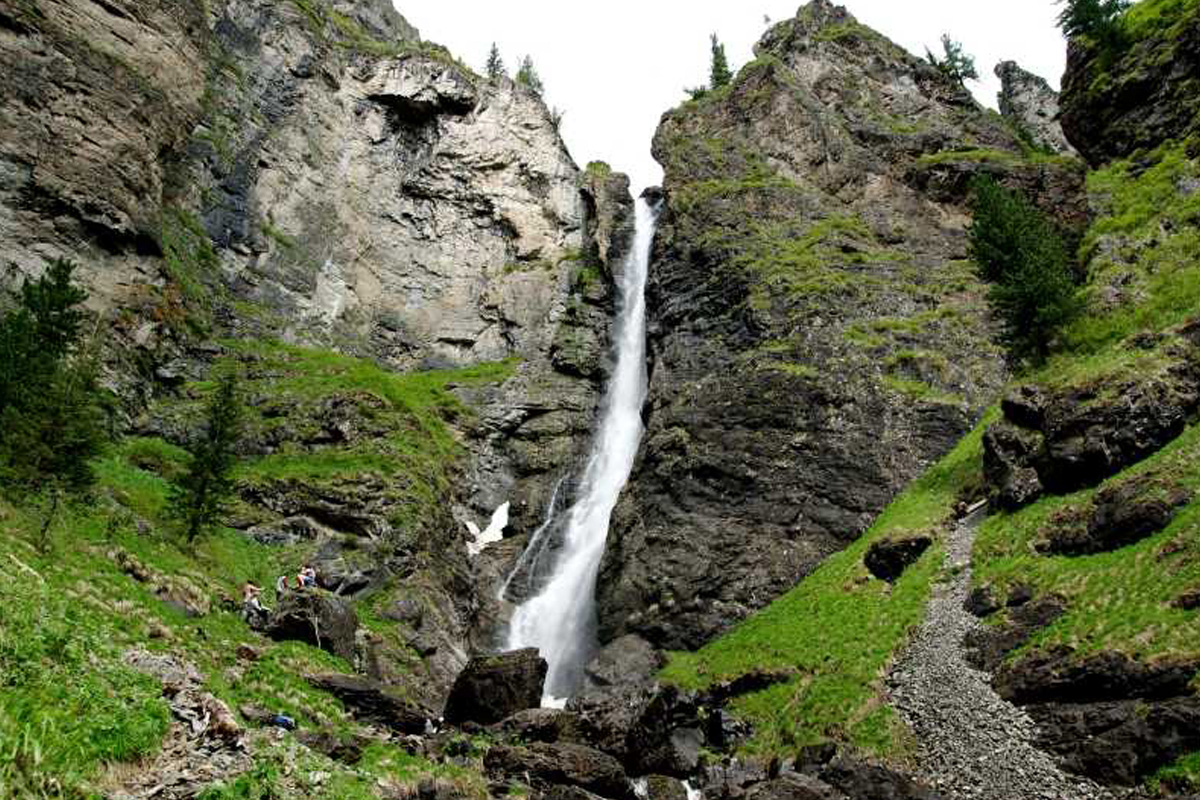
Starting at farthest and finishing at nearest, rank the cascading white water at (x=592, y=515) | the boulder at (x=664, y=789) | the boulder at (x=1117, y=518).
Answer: the cascading white water at (x=592, y=515)
the boulder at (x=1117, y=518)
the boulder at (x=664, y=789)

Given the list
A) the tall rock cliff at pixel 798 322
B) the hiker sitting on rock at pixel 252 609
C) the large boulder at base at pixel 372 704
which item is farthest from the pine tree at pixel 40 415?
the tall rock cliff at pixel 798 322

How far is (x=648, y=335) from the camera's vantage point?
53812mm

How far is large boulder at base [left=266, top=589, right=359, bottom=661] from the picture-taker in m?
23.6

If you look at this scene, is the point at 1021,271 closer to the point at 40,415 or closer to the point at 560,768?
the point at 560,768

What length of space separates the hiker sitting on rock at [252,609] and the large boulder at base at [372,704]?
4.25 metres

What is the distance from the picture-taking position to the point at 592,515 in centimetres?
4588

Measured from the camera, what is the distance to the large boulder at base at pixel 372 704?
65.3ft

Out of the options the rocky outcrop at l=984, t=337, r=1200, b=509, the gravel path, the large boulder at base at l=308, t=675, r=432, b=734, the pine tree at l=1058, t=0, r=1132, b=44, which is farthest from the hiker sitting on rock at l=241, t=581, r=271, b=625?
the pine tree at l=1058, t=0, r=1132, b=44

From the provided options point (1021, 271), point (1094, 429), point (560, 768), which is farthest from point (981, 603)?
point (1021, 271)

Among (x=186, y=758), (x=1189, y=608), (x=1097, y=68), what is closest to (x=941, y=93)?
(x=1097, y=68)

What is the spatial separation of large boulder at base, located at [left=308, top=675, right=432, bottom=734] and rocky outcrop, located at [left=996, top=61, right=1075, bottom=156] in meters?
87.5

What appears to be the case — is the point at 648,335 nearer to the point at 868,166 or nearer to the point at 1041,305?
the point at 868,166

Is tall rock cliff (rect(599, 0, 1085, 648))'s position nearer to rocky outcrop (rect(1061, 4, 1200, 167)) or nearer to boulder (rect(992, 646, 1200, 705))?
rocky outcrop (rect(1061, 4, 1200, 167))

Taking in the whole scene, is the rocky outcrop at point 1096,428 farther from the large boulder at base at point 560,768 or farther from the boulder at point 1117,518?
the large boulder at base at point 560,768
